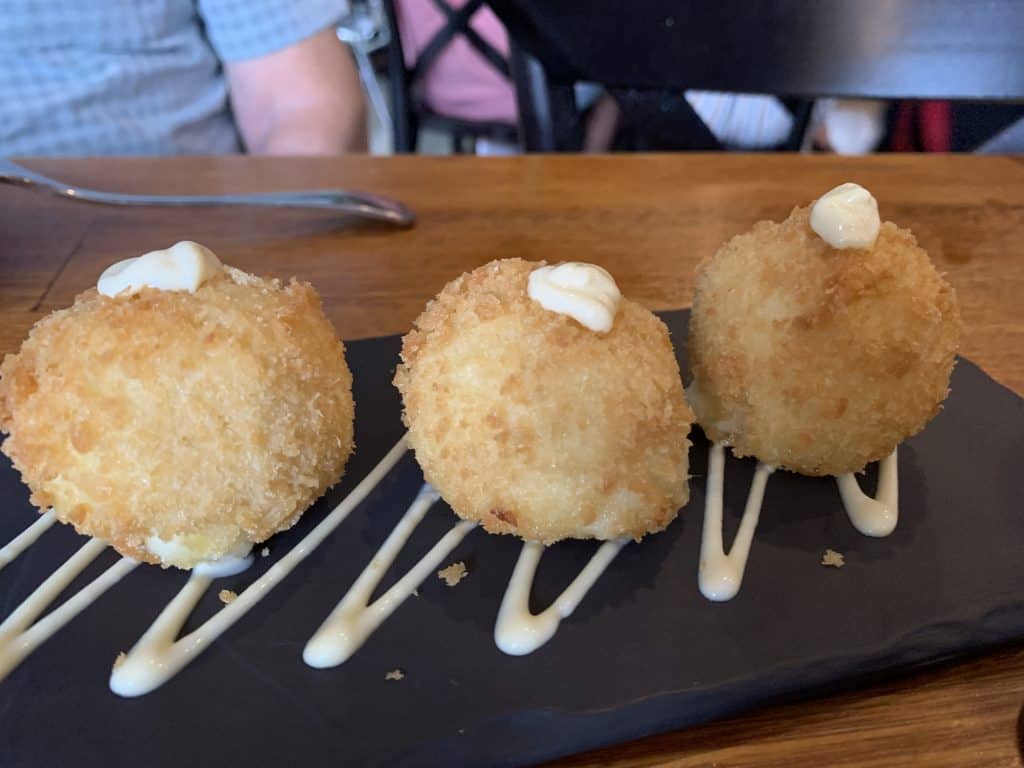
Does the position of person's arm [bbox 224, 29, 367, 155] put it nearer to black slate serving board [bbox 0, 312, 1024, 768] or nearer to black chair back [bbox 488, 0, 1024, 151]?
black chair back [bbox 488, 0, 1024, 151]

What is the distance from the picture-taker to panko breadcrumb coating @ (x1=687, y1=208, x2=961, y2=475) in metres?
1.04

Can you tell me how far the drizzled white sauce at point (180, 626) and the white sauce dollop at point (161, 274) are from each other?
1.08 feet

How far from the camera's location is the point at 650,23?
2088 mm

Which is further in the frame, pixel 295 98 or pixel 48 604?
pixel 295 98

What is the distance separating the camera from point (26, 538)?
3.25ft

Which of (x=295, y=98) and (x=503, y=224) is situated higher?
(x=295, y=98)

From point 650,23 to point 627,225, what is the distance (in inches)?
23.2

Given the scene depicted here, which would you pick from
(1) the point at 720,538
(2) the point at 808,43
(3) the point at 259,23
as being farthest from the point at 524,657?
(3) the point at 259,23

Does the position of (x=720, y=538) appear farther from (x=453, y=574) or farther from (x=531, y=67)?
(x=531, y=67)

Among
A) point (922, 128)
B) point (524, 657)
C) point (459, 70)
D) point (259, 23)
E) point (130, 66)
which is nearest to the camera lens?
point (524, 657)

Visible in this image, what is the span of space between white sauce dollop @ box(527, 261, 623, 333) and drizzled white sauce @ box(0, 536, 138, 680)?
57 centimetres

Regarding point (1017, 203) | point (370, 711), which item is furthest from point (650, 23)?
point (370, 711)

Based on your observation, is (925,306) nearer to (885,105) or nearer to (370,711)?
(370,711)

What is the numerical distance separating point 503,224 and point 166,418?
1083 mm
